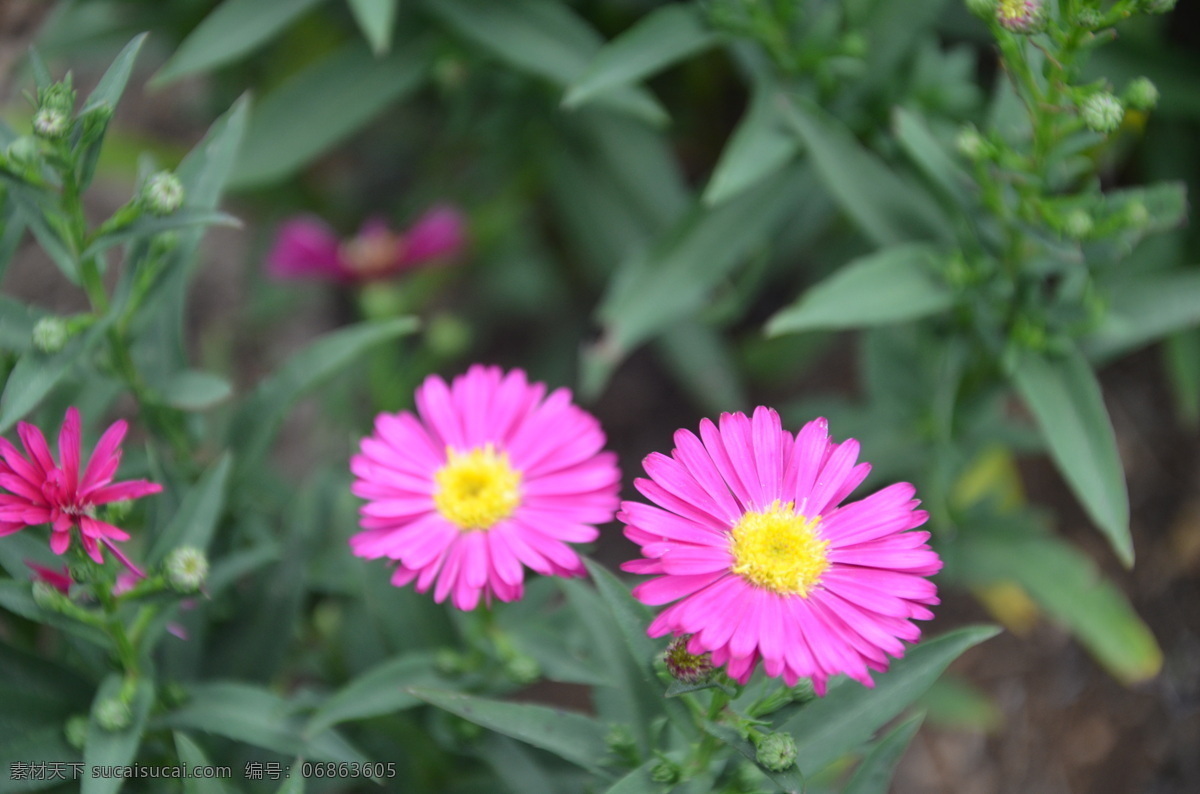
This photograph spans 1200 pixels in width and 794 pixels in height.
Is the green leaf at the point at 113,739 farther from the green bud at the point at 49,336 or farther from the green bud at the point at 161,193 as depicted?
the green bud at the point at 161,193

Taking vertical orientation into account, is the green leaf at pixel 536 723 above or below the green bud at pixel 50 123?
below

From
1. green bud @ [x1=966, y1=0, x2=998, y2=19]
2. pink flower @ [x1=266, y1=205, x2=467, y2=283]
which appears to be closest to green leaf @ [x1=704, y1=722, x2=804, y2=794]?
green bud @ [x1=966, y1=0, x2=998, y2=19]

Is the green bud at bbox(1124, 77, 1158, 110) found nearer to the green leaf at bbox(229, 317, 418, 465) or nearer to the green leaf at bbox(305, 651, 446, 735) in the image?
the green leaf at bbox(229, 317, 418, 465)

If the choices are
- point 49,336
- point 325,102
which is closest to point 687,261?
point 325,102

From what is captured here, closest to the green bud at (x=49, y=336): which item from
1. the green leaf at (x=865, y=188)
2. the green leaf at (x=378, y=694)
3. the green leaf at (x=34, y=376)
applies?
the green leaf at (x=34, y=376)

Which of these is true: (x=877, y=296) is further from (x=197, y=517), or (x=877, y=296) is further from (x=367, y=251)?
(x=367, y=251)

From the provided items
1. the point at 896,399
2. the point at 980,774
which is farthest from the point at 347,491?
the point at 980,774
